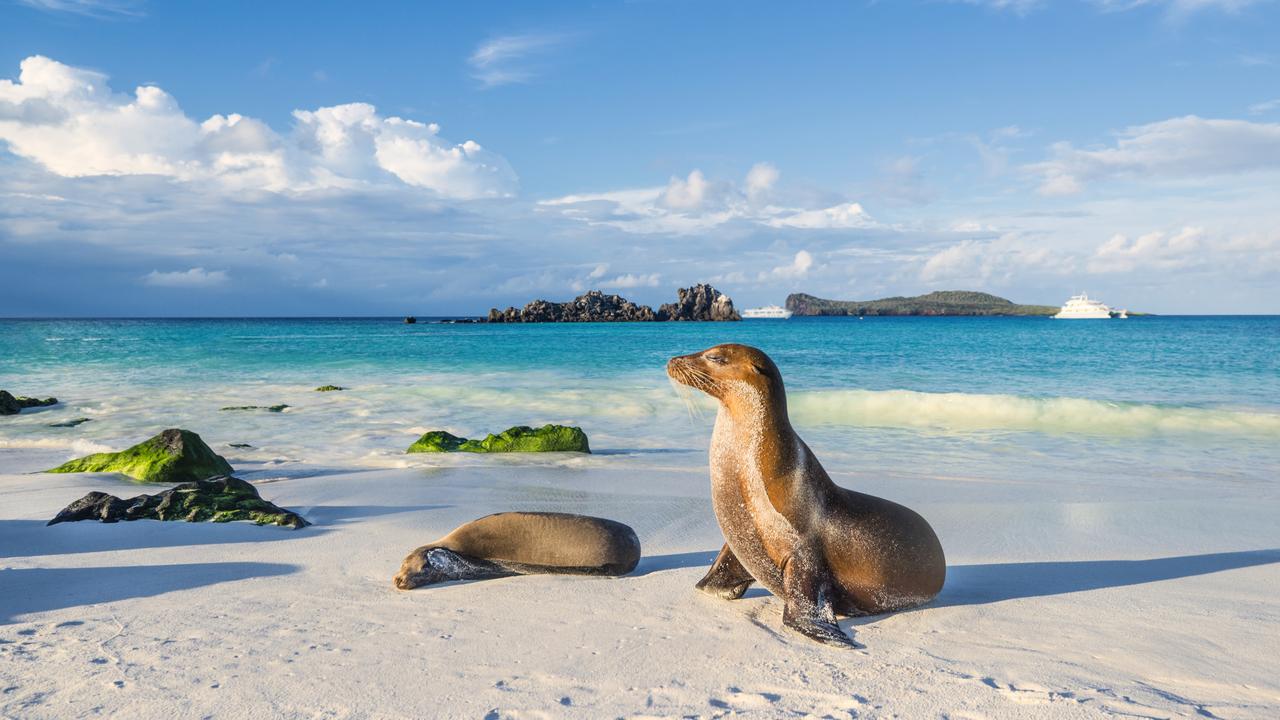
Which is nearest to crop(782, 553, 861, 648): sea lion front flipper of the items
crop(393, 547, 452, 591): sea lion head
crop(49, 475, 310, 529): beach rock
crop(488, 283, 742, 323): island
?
crop(393, 547, 452, 591): sea lion head

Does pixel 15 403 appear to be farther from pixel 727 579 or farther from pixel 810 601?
pixel 810 601

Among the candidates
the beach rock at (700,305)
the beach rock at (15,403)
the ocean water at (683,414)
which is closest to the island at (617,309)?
the beach rock at (700,305)

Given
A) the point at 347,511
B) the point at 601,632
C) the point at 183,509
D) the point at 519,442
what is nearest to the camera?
the point at 601,632

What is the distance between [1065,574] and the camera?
5457 mm

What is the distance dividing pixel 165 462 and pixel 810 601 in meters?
7.45

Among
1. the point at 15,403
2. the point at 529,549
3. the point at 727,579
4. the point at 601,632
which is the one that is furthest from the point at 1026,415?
the point at 15,403

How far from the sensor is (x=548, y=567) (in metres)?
5.28

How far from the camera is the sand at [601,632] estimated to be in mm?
3350

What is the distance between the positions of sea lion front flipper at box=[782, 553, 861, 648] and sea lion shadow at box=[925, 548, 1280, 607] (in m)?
0.76

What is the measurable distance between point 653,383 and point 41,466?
55.6 feet

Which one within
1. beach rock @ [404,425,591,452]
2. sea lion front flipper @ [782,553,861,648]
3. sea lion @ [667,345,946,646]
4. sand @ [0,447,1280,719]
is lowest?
beach rock @ [404,425,591,452]

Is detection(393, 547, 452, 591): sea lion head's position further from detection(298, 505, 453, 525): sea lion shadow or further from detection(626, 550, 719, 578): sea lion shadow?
detection(298, 505, 453, 525): sea lion shadow

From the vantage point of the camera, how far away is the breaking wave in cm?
1555

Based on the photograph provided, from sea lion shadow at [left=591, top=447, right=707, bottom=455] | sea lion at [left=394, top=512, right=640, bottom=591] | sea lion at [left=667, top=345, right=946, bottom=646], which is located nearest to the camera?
sea lion at [left=667, top=345, right=946, bottom=646]
